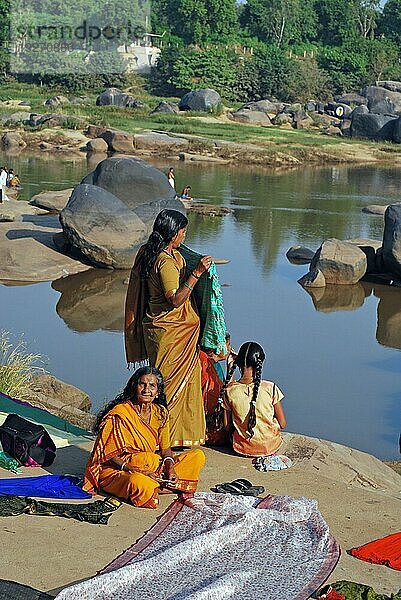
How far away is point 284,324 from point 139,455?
7769 mm

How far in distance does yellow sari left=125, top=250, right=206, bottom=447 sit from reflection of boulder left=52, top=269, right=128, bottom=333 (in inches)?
251

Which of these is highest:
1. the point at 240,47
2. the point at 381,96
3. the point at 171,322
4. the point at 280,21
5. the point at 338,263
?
the point at 280,21

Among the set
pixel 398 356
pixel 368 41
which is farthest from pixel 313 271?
pixel 368 41

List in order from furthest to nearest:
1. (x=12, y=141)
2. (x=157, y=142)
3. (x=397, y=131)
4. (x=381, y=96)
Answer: (x=381, y=96)
(x=397, y=131)
(x=157, y=142)
(x=12, y=141)

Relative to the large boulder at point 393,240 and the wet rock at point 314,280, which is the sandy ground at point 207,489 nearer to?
the wet rock at point 314,280

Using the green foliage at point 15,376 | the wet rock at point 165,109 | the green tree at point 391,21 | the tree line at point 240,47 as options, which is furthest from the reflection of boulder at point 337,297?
the green tree at point 391,21

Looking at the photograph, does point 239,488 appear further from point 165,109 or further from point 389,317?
point 165,109

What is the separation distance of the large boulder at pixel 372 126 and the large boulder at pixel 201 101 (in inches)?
287

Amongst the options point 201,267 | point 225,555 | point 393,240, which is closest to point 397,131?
point 393,240

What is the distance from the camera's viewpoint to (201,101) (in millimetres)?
46938

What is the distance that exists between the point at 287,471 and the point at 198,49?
198 ft

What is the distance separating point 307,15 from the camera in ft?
243

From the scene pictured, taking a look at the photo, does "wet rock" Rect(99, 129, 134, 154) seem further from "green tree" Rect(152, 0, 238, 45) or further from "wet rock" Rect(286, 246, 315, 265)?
"green tree" Rect(152, 0, 238, 45)

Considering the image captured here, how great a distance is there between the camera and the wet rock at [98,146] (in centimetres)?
3412
